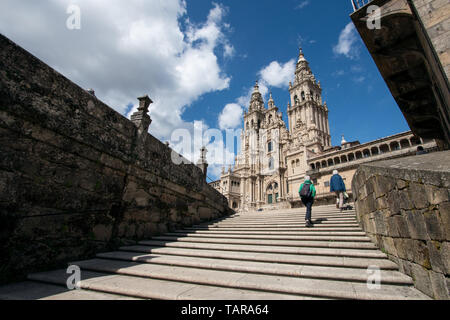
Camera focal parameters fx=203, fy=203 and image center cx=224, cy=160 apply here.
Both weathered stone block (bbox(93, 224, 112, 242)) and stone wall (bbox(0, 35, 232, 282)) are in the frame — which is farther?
weathered stone block (bbox(93, 224, 112, 242))

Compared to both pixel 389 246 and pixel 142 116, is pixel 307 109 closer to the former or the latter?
pixel 142 116

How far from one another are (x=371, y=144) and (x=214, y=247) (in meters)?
29.1

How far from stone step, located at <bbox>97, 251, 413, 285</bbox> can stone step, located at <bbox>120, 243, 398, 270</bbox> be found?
114 millimetres

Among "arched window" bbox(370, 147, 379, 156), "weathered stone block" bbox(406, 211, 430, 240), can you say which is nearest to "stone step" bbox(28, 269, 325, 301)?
"weathered stone block" bbox(406, 211, 430, 240)

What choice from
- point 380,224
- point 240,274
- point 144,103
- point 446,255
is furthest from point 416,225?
point 144,103

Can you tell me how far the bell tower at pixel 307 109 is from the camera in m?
45.0

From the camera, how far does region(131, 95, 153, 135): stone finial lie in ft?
18.8

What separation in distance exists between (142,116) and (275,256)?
16.2 feet

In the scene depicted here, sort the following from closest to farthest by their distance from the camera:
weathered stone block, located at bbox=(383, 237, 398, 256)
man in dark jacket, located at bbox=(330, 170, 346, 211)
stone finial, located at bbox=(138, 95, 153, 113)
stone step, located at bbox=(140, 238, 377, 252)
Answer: weathered stone block, located at bbox=(383, 237, 398, 256) < stone step, located at bbox=(140, 238, 377, 252) < stone finial, located at bbox=(138, 95, 153, 113) < man in dark jacket, located at bbox=(330, 170, 346, 211)

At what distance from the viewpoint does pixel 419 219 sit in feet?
7.76

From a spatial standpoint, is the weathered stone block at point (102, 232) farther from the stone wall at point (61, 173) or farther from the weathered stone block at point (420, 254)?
the weathered stone block at point (420, 254)

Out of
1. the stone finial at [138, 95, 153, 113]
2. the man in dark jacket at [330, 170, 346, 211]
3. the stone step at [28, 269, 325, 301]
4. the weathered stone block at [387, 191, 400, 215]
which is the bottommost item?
the stone step at [28, 269, 325, 301]

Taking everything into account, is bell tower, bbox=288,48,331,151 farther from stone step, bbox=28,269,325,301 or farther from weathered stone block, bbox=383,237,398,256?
stone step, bbox=28,269,325,301
